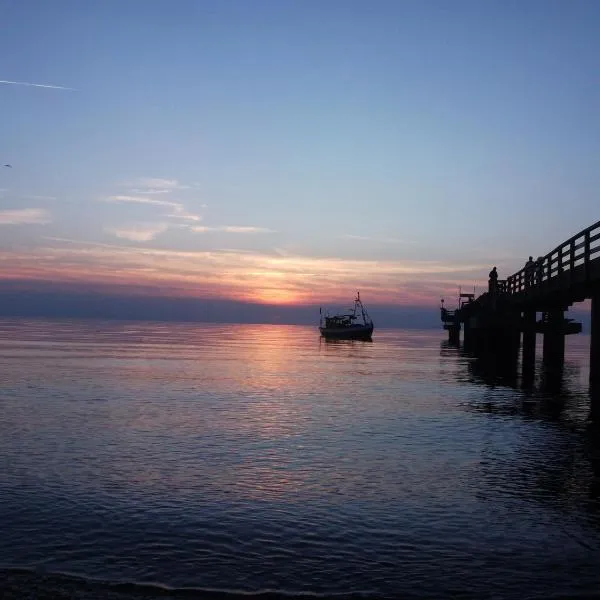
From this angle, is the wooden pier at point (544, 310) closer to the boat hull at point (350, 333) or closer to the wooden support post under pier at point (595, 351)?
the wooden support post under pier at point (595, 351)

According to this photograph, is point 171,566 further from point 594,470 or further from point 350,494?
point 594,470

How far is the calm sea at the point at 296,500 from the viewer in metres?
7.39

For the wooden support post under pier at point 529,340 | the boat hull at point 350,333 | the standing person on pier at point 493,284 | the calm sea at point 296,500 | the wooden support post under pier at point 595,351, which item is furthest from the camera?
the boat hull at point 350,333

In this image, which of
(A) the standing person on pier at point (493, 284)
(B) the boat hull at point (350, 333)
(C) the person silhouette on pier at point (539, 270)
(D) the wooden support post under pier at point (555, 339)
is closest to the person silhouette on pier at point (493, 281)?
(A) the standing person on pier at point (493, 284)

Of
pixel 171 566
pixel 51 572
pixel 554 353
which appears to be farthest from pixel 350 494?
pixel 554 353

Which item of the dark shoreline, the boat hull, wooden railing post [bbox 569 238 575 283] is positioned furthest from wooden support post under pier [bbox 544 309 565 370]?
the boat hull

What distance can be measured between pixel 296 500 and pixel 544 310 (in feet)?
106

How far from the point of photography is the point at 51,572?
730 centimetres

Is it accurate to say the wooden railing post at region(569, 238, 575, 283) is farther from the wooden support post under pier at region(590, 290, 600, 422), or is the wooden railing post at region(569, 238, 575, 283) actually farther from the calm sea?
the calm sea

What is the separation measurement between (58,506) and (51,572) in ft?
9.41

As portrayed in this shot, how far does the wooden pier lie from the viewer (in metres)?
22.6

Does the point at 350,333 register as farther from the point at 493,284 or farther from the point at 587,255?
the point at 587,255

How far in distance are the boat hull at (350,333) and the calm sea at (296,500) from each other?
94.4 meters

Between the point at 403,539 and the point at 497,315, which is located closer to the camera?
the point at 403,539
